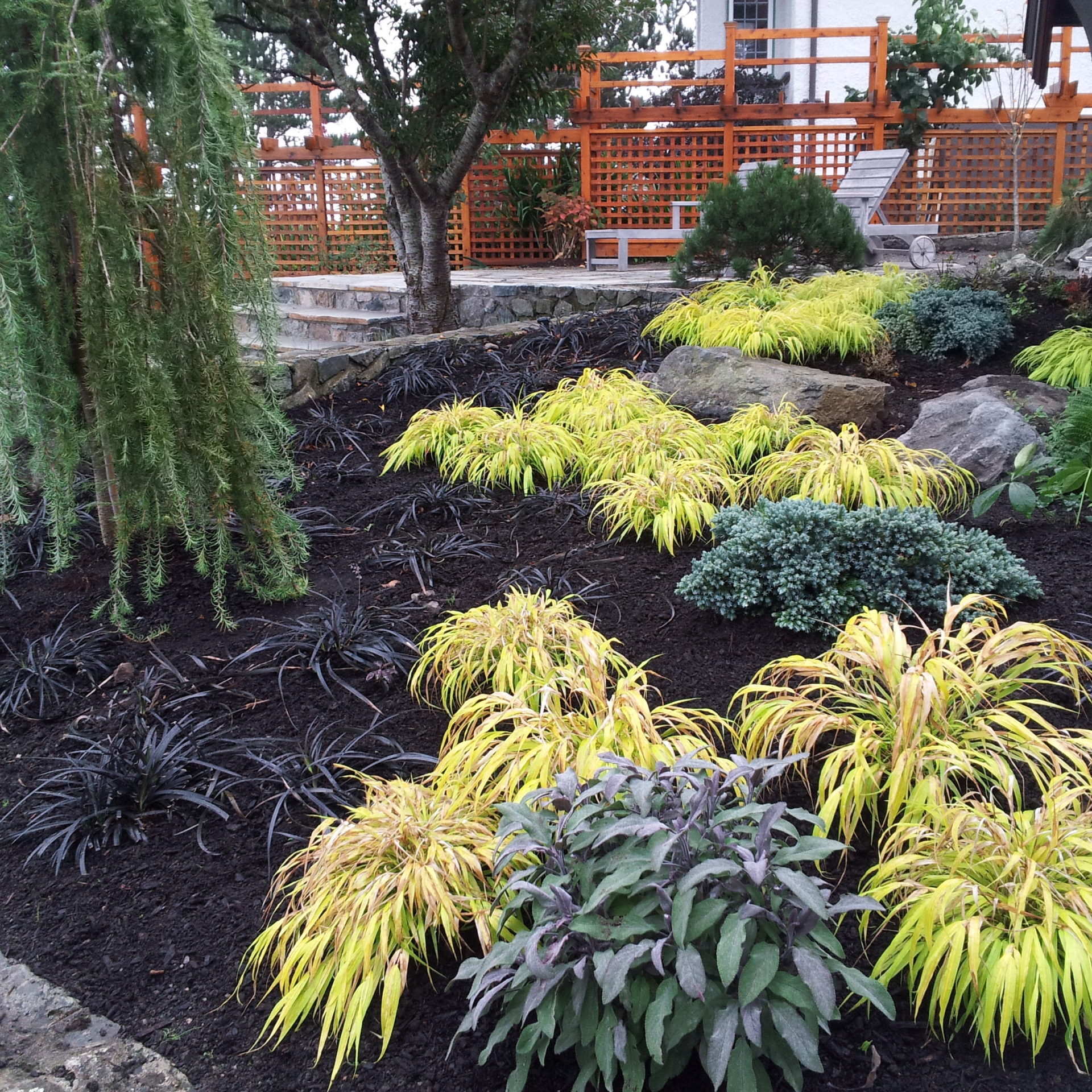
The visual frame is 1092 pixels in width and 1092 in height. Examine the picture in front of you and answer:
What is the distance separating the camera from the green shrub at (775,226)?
7332 millimetres

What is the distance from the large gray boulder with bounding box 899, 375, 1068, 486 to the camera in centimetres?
436

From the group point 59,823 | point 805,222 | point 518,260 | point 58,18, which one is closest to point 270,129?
point 518,260

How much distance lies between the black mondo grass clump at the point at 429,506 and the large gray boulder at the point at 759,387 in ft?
5.32

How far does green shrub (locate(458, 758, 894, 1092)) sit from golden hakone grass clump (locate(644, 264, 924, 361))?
470cm

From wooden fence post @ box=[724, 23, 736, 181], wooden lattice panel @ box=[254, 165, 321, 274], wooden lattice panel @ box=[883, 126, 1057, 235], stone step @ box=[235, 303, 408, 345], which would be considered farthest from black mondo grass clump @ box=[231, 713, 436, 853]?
wooden lattice panel @ box=[883, 126, 1057, 235]

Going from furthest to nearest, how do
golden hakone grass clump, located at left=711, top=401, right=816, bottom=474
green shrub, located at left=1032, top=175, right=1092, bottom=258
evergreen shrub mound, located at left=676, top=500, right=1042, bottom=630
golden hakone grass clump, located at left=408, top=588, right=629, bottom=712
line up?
green shrub, located at left=1032, top=175, right=1092, bottom=258 < golden hakone grass clump, located at left=711, top=401, right=816, bottom=474 < evergreen shrub mound, located at left=676, top=500, right=1042, bottom=630 < golden hakone grass clump, located at left=408, top=588, right=629, bottom=712

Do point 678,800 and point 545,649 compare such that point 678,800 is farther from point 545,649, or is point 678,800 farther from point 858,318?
point 858,318

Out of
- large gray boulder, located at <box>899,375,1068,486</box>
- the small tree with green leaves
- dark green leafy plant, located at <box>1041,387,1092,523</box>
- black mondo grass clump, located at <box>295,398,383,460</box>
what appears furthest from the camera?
the small tree with green leaves

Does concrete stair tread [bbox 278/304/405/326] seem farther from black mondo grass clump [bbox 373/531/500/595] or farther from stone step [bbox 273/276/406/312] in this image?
black mondo grass clump [bbox 373/531/500/595]

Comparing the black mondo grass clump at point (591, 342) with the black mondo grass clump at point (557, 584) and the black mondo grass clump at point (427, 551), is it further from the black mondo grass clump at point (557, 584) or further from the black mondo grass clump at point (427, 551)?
the black mondo grass clump at point (557, 584)

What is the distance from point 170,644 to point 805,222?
6.01 metres

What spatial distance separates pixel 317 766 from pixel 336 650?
2.05 ft

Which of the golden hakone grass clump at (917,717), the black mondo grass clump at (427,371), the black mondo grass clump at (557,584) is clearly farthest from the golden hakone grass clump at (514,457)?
the golden hakone grass clump at (917,717)

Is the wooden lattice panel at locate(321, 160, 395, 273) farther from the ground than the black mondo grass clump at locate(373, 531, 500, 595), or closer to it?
farther from the ground
